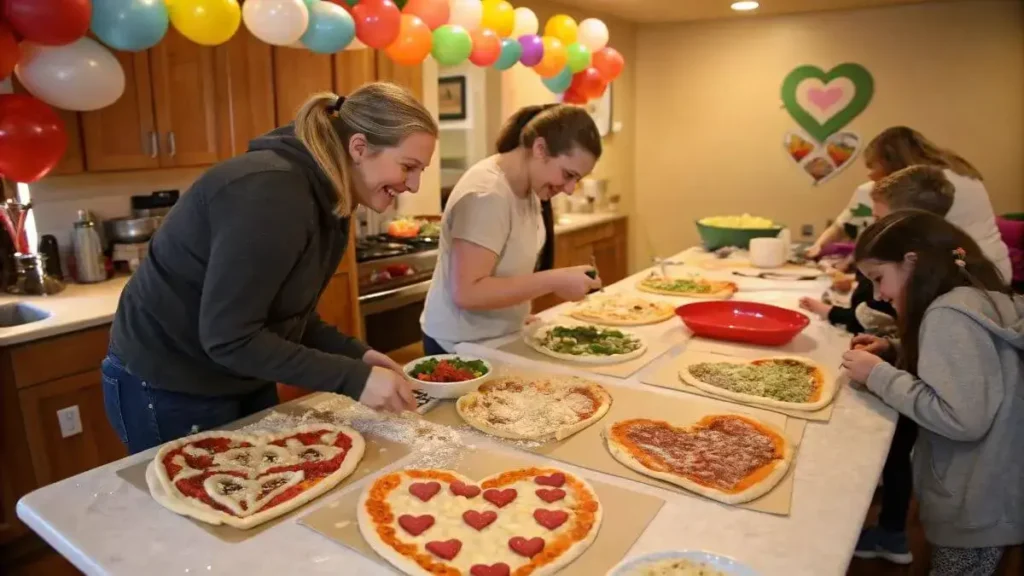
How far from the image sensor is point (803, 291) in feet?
9.14

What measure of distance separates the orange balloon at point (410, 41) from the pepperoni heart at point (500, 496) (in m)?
2.38

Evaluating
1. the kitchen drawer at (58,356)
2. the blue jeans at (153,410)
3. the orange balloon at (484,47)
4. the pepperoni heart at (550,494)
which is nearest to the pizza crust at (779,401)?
the pepperoni heart at (550,494)

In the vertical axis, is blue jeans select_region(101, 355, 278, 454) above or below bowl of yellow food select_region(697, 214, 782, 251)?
below

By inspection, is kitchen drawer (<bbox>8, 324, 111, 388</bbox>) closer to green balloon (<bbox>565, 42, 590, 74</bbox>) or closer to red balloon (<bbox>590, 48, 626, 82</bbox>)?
green balloon (<bbox>565, 42, 590, 74</bbox>)

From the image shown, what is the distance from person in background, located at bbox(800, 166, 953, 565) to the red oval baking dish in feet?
0.58

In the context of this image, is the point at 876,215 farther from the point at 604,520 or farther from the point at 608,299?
the point at 604,520

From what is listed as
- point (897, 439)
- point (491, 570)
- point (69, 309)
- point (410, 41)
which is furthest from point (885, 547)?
point (69, 309)

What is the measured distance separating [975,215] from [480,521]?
243cm

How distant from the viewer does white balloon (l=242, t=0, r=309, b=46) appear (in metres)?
2.60

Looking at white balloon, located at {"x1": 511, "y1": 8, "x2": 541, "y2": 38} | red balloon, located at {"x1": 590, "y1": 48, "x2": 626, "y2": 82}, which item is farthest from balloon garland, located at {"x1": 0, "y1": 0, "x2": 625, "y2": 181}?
red balloon, located at {"x1": 590, "y1": 48, "x2": 626, "y2": 82}

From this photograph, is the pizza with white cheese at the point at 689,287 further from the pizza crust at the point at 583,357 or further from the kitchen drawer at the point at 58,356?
the kitchen drawer at the point at 58,356

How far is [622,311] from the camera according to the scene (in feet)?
7.97

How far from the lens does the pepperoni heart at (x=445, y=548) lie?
1.05 meters

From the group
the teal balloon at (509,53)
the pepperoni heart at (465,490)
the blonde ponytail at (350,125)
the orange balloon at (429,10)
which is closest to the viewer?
the pepperoni heart at (465,490)
